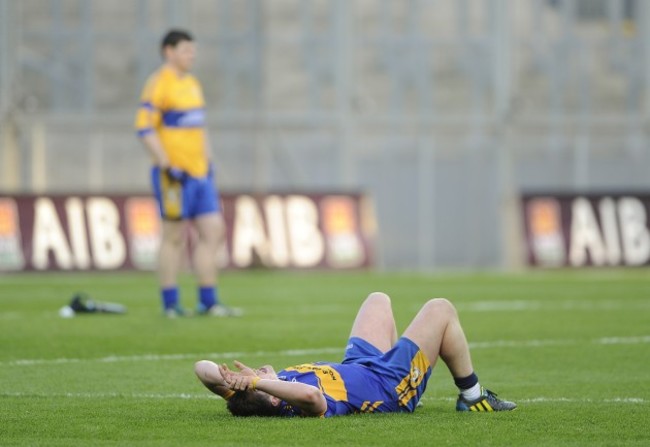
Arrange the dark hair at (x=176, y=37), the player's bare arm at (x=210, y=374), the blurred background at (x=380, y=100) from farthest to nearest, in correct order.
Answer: the blurred background at (x=380, y=100) → the dark hair at (x=176, y=37) → the player's bare arm at (x=210, y=374)

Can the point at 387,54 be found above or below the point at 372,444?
above

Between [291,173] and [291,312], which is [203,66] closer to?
[291,173]

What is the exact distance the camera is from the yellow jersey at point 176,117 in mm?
14078

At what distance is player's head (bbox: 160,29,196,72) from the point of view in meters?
13.9

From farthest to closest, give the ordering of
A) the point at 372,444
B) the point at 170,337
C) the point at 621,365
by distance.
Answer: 1. the point at 170,337
2. the point at 621,365
3. the point at 372,444

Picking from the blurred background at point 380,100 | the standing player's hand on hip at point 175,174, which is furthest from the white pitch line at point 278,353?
the blurred background at point 380,100

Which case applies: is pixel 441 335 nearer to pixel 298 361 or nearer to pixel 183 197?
pixel 298 361

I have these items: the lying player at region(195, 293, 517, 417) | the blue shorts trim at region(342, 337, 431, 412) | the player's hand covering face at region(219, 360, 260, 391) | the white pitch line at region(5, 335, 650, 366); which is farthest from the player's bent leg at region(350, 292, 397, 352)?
the white pitch line at region(5, 335, 650, 366)

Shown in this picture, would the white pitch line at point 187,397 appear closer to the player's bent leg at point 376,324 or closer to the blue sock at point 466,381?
the blue sock at point 466,381

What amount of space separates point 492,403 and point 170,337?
15.5 feet

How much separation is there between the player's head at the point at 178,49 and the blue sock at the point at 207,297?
202 centimetres

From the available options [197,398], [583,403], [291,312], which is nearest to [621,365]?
[583,403]

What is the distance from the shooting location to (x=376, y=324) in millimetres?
7852

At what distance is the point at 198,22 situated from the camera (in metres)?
28.8
